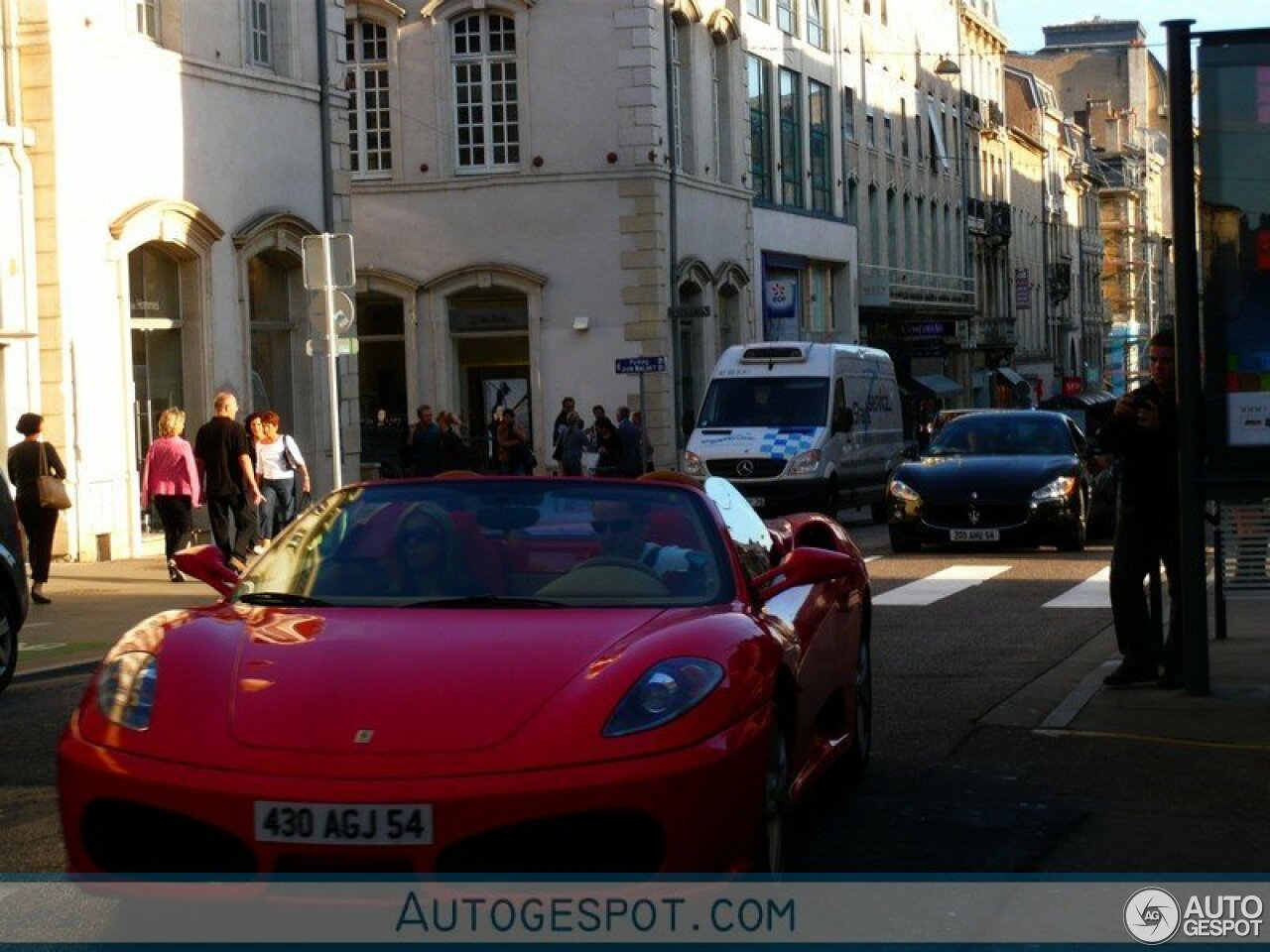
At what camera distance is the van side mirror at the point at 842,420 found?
31.9m

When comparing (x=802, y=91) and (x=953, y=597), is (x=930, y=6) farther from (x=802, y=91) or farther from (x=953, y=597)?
(x=953, y=597)

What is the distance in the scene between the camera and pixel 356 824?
5.62m

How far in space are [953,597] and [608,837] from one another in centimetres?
1274

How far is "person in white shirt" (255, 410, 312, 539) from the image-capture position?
2397cm

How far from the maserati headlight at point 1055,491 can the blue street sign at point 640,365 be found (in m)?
19.0

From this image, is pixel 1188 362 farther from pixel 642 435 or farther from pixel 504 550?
pixel 642 435

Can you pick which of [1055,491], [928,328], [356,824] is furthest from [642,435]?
[356,824]

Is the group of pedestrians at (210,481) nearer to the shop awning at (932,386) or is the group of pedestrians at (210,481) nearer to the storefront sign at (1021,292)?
the shop awning at (932,386)

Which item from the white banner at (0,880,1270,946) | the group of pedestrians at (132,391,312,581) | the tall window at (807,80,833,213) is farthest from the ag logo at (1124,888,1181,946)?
the tall window at (807,80,833,213)

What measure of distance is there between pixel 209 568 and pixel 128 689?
4.92 feet

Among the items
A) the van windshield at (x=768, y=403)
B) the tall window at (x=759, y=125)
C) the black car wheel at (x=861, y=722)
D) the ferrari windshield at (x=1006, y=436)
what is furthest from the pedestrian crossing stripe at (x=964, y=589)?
the tall window at (x=759, y=125)

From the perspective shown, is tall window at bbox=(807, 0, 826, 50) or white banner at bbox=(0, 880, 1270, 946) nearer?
white banner at bbox=(0, 880, 1270, 946)

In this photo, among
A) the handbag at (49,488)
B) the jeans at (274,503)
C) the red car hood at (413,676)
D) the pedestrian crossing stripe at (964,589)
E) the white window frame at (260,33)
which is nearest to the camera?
the red car hood at (413,676)

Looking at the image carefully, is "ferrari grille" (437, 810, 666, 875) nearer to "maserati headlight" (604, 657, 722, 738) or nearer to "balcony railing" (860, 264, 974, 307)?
"maserati headlight" (604, 657, 722, 738)
